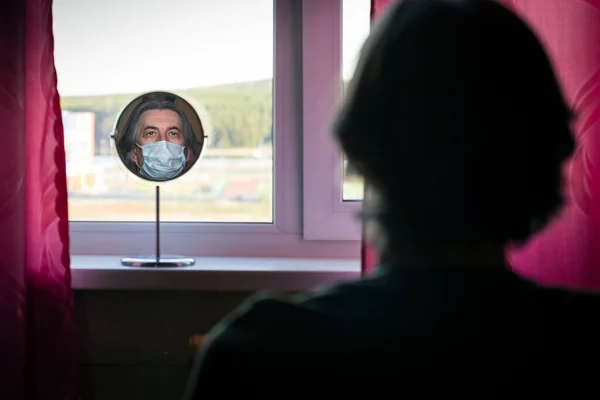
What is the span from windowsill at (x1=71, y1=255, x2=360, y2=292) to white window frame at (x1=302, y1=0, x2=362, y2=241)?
15 centimetres

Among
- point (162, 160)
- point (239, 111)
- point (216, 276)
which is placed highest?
point (239, 111)

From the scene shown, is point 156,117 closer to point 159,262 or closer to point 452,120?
point 159,262

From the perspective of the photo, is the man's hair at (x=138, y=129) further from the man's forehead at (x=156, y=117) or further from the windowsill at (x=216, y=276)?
the windowsill at (x=216, y=276)

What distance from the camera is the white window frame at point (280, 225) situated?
77.6 inches

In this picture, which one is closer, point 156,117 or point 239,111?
point 156,117

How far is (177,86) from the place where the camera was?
6.64 feet

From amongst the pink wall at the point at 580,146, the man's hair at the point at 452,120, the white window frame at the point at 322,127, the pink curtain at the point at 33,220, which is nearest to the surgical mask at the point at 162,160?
the pink curtain at the point at 33,220

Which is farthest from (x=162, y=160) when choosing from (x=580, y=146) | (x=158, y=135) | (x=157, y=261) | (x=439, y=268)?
(x=439, y=268)

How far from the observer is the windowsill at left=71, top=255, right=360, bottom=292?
1721 mm

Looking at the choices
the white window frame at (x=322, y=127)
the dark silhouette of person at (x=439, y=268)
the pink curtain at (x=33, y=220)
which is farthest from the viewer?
the white window frame at (x=322, y=127)

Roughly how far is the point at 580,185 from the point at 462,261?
3.10 ft

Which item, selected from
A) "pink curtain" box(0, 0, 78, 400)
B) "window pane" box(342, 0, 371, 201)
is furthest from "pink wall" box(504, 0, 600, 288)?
"pink curtain" box(0, 0, 78, 400)

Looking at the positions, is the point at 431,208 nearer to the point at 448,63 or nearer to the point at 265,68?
the point at 448,63

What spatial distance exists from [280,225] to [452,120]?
140 cm
